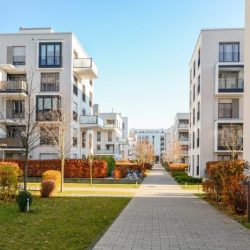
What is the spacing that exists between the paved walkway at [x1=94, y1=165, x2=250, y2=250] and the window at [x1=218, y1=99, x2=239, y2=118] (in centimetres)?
2516

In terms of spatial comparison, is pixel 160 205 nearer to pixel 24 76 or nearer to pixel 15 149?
pixel 15 149

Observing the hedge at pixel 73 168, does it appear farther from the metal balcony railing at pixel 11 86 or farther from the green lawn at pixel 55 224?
the green lawn at pixel 55 224

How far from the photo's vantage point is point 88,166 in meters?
34.3

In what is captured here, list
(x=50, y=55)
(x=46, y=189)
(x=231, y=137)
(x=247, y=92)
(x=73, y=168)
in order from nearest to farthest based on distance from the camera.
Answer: (x=46, y=189) < (x=247, y=92) < (x=73, y=168) < (x=231, y=137) < (x=50, y=55)

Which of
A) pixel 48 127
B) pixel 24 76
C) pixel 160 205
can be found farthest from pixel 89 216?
pixel 24 76

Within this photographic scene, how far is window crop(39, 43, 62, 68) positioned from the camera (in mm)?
39031

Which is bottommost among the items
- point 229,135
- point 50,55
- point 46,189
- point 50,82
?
point 46,189

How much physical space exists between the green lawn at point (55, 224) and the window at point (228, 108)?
25284mm

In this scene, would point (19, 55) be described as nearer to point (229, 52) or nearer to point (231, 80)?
point (229, 52)

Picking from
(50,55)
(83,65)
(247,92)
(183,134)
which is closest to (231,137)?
(83,65)

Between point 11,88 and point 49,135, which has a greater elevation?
point 11,88

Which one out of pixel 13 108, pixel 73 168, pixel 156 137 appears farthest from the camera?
pixel 156 137

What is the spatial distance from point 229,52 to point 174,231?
31187 millimetres

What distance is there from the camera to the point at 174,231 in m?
10.2
